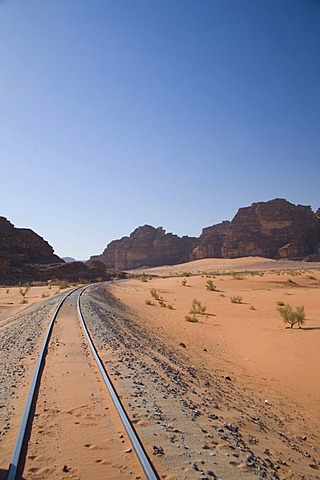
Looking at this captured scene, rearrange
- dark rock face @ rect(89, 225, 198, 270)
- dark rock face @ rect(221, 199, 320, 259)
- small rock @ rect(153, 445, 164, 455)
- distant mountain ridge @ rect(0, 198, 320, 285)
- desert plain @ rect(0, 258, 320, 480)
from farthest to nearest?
dark rock face @ rect(89, 225, 198, 270) → dark rock face @ rect(221, 199, 320, 259) → distant mountain ridge @ rect(0, 198, 320, 285) → desert plain @ rect(0, 258, 320, 480) → small rock @ rect(153, 445, 164, 455)

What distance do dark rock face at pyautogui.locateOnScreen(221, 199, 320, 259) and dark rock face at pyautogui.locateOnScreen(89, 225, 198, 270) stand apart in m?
28.3

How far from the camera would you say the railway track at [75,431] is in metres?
4.06

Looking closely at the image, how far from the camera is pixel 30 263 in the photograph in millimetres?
65062

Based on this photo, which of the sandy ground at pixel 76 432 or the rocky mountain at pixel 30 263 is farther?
the rocky mountain at pixel 30 263

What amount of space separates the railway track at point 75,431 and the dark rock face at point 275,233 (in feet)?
328

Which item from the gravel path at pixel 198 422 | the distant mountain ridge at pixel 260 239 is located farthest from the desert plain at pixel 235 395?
the distant mountain ridge at pixel 260 239

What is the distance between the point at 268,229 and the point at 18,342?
109562 millimetres

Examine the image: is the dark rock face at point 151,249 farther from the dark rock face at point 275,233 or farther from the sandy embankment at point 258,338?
the sandy embankment at point 258,338

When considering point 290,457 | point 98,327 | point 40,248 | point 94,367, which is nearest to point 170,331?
point 98,327

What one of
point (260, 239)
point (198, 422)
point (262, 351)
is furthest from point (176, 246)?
point (198, 422)

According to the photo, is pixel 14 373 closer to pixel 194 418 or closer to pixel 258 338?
pixel 194 418

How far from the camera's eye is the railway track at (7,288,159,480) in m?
4.06

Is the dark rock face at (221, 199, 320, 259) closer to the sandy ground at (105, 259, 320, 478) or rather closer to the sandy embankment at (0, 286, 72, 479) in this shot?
the sandy ground at (105, 259, 320, 478)

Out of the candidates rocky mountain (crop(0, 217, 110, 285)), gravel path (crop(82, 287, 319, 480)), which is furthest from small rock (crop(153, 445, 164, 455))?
rocky mountain (crop(0, 217, 110, 285))
